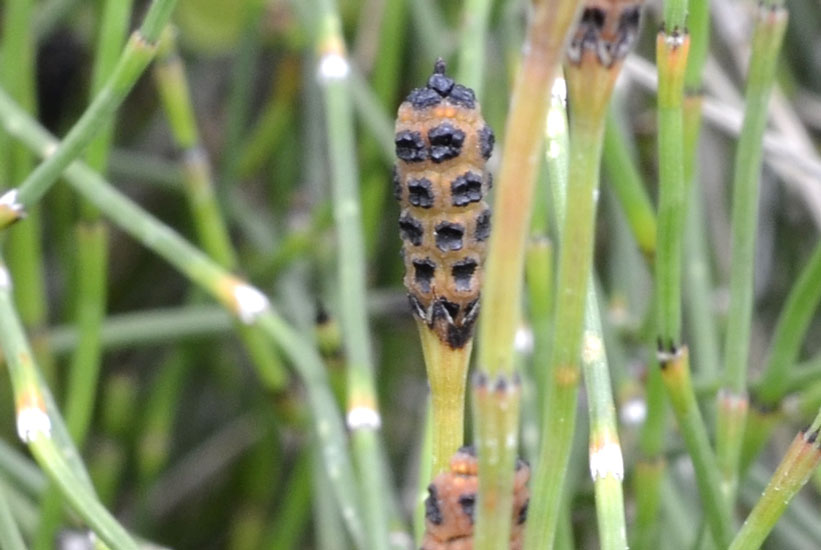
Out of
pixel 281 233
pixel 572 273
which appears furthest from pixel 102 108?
pixel 281 233

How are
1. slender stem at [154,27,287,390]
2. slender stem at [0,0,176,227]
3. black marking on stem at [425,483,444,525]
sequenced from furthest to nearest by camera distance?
slender stem at [154,27,287,390]
slender stem at [0,0,176,227]
black marking on stem at [425,483,444,525]

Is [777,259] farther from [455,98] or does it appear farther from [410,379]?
[455,98]

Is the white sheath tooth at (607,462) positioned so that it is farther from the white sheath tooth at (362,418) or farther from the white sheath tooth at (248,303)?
the white sheath tooth at (248,303)

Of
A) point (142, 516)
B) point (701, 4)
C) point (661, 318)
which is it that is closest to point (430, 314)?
point (661, 318)

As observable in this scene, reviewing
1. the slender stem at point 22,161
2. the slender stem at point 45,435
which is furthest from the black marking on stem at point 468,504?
the slender stem at point 22,161

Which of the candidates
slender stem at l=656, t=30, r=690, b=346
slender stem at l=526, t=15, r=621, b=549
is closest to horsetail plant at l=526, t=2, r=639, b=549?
slender stem at l=526, t=15, r=621, b=549

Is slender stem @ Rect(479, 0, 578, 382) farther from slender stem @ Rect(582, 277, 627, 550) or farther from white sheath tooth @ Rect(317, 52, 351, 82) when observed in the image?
white sheath tooth @ Rect(317, 52, 351, 82)
